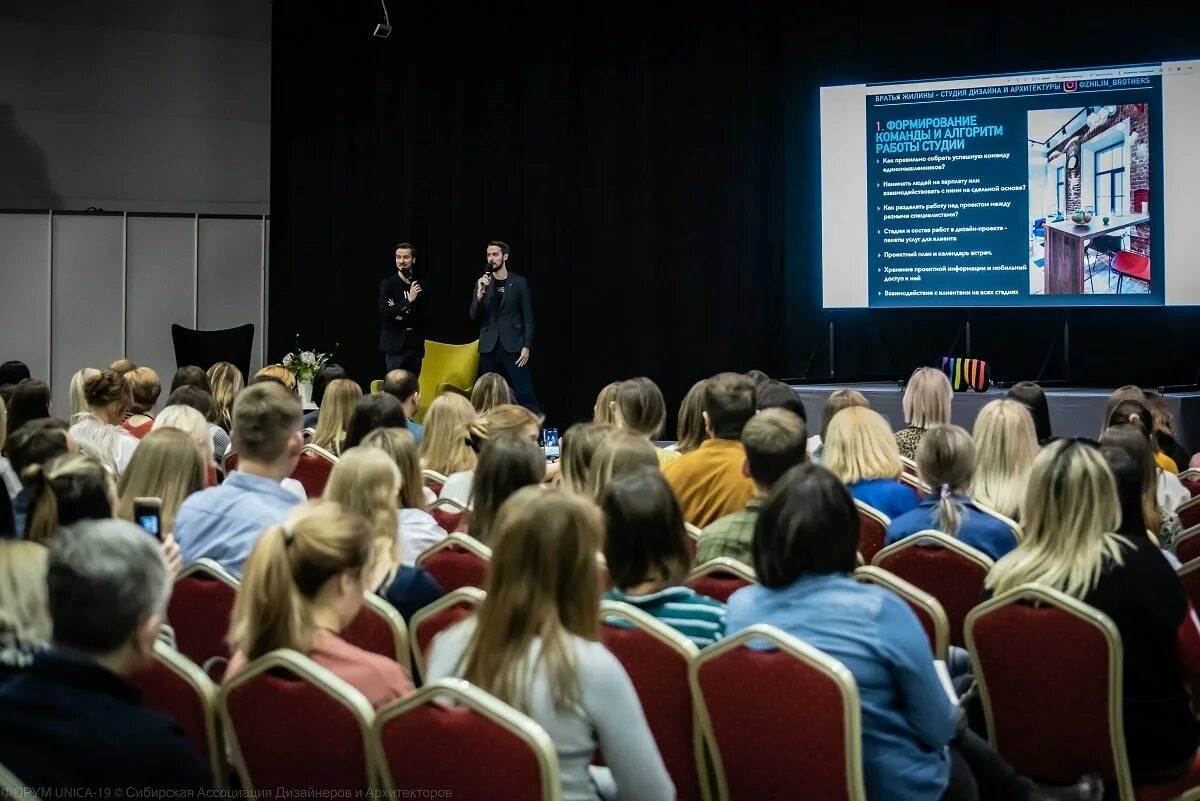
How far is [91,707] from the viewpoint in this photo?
1779 millimetres

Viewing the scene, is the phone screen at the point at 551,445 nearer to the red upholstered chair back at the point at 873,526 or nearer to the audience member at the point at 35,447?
the red upholstered chair back at the point at 873,526

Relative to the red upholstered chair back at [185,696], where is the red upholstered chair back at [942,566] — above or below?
above

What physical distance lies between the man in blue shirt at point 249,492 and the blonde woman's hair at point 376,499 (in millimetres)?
357

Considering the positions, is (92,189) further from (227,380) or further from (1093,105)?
(1093,105)

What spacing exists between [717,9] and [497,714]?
953cm

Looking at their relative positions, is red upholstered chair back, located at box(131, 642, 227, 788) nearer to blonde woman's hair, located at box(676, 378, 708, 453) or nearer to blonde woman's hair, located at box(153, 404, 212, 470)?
blonde woman's hair, located at box(153, 404, 212, 470)

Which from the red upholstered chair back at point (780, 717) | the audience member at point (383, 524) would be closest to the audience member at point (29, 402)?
the audience member at point (383, 524)

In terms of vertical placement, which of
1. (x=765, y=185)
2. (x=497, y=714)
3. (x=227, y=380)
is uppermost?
(x=765, y=185)

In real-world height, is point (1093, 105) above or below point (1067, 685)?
above

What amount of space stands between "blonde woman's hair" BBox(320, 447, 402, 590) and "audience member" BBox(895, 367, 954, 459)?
3.07 meters

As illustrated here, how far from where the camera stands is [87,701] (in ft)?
5.85

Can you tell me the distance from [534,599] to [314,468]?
333 centimetres

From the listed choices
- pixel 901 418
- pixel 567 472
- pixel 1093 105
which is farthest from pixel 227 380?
pixel 1093 105

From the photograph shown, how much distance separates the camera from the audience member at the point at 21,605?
6.28 ft
